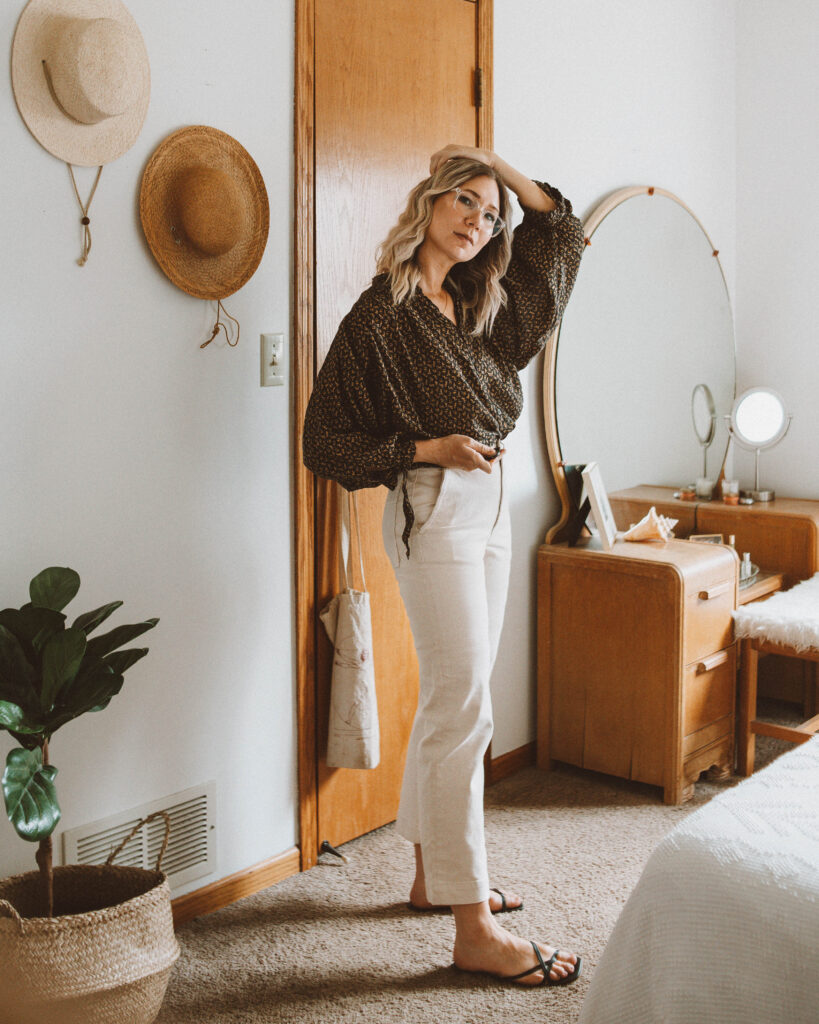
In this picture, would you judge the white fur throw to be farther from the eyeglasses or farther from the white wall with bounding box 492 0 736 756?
the eyeglasses

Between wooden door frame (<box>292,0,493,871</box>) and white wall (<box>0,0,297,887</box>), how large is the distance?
0.08 ft

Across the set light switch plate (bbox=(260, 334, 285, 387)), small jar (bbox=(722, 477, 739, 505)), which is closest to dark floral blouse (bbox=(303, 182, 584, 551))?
light switch plate (bbox=(260, 334, 285, 387))

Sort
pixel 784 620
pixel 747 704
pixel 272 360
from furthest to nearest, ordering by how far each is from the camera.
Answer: pixel 747 704 → pixel 784 620 → pixel 272 360

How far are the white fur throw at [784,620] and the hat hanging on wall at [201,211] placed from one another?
5.39 feet

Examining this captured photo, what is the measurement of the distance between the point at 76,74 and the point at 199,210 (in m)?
0.32

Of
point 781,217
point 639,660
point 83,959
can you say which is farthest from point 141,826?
→ point 781,217

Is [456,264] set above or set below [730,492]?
above

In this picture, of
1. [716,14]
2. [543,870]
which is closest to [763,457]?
[716,14]

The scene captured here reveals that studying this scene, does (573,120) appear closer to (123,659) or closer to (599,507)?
(599,507)

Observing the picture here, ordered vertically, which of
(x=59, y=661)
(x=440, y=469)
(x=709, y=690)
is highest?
(x=440, y=469)

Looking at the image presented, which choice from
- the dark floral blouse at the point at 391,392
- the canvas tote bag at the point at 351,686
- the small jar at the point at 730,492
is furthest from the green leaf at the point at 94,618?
the small jar at the point at 730,492

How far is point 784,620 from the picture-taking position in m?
2.68

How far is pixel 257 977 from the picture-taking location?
1.87 metres

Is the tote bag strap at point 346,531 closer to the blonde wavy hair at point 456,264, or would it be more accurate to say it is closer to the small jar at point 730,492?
the blonde wavy hair at point 456,264
